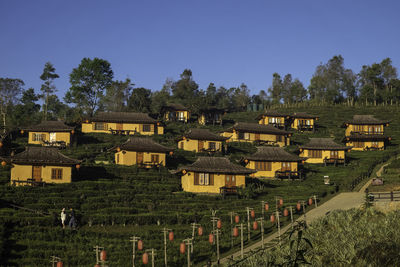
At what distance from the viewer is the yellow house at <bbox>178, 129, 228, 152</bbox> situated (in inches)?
2571

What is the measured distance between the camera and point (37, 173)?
4612 centimetres

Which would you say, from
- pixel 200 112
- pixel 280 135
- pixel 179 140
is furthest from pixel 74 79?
pixel 280 135

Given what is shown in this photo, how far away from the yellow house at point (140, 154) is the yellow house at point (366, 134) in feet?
101

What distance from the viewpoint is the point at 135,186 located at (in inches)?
1839

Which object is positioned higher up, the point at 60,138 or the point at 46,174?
the point at 60,138

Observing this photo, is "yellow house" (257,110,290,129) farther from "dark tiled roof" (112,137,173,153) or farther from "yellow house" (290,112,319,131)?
"dark tiled roof" (112,137,173,153)

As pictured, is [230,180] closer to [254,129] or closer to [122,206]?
[122,206]

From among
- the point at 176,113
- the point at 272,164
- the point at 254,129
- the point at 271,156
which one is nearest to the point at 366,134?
the point at 254,129

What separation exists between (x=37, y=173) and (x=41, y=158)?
1523 millimetres

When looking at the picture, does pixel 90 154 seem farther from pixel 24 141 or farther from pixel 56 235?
pixel 56 235

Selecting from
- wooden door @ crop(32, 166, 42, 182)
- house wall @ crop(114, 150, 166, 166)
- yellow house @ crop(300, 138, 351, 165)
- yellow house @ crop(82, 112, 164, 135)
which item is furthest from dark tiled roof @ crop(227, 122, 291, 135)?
wooden door @ crop(32, 166, 42, 182)

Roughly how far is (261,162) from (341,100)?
66690mm

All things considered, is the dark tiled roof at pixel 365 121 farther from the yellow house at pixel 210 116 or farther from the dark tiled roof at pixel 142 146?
the dark tiled roof at pixel 142 146

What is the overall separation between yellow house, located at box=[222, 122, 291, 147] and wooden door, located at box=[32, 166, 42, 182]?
35050 millimetres
